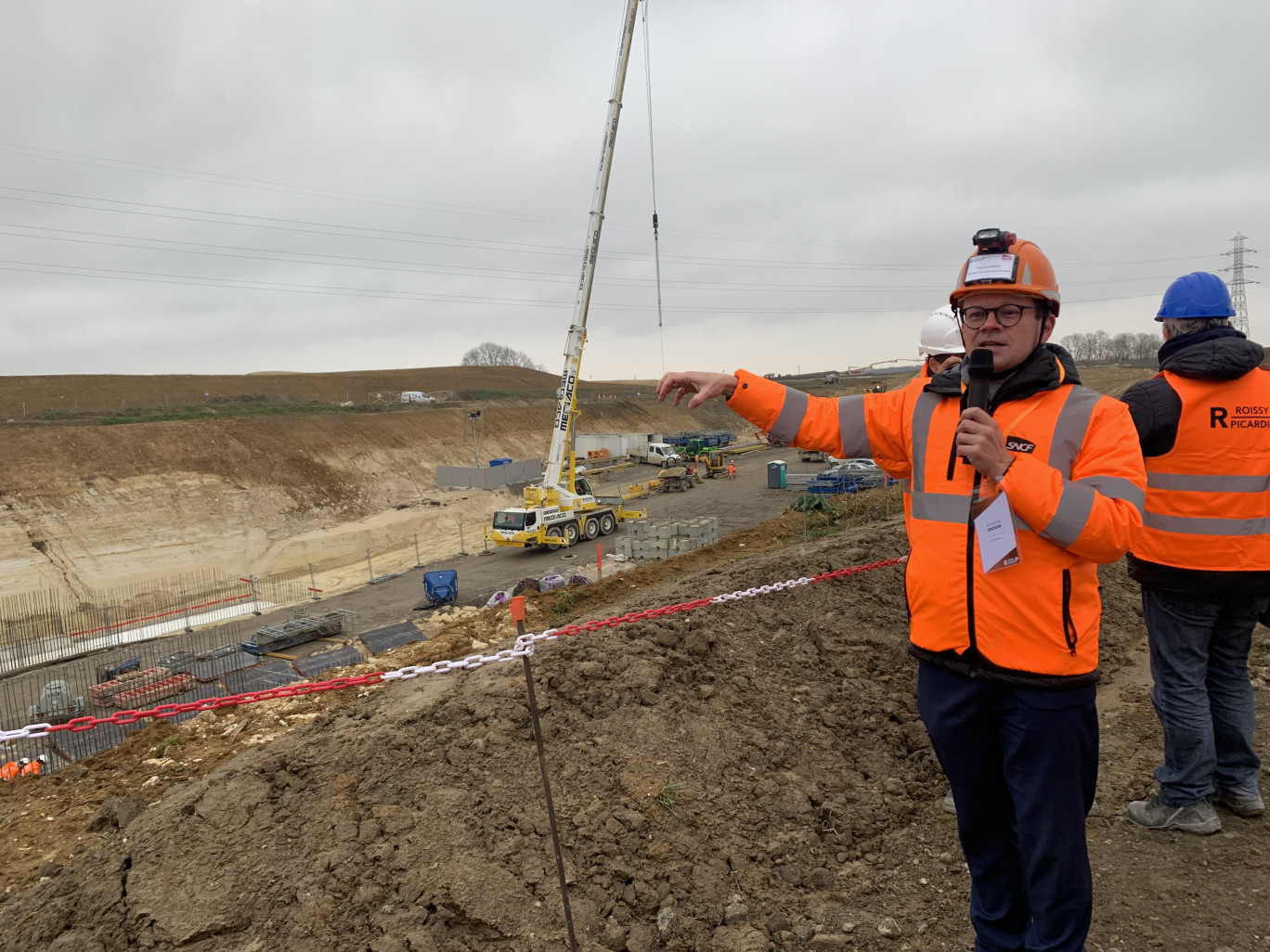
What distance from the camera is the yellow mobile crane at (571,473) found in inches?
856

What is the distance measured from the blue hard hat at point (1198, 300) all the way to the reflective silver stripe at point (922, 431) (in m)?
1.93

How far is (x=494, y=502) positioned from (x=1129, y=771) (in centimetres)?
3317

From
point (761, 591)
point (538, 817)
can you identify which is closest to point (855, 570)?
point (761, 591)

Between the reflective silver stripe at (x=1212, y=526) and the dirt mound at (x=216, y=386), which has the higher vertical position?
the dirt mound at (x=216, y=386)

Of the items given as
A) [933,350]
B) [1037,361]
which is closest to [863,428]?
[1037,361]

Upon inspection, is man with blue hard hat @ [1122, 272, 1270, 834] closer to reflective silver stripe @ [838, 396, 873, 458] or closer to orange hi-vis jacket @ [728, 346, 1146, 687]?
orange hi-vis jacket @ [728, 346, 1146, 687]

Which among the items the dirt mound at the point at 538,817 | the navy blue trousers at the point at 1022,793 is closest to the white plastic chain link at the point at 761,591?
the dirt mound at the point at 538,817

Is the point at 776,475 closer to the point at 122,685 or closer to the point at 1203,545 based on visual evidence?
the point at 122,685

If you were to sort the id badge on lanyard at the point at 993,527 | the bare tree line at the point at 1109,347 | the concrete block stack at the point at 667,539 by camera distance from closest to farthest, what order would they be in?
the id badge on lanyard at the point at 993,527 → the concrete block stack at the point at 667,539 → the bare tree line at the point at 1109,347

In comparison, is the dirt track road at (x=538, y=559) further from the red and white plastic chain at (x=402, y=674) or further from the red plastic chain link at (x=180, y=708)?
the red plastic chain link at (x=180, y=708)

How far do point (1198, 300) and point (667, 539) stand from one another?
53.5ft

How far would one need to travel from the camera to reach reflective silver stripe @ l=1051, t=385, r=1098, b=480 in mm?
2102

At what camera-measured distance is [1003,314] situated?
7.24 ft

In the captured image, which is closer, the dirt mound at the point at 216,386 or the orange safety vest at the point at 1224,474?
the orange safety vest at the point at 1224,474
